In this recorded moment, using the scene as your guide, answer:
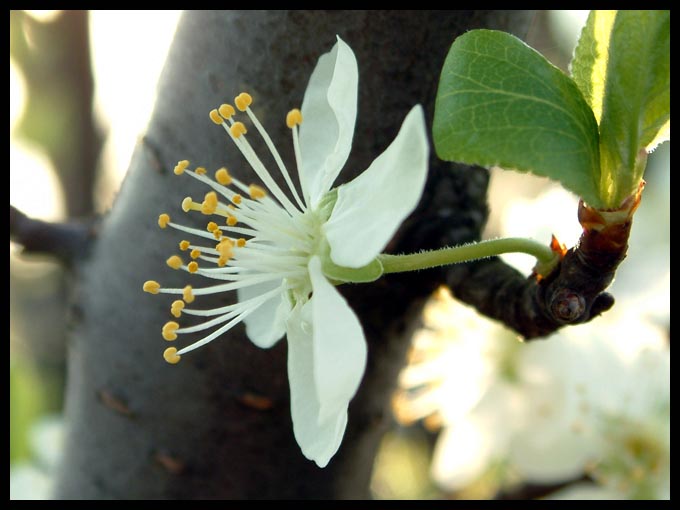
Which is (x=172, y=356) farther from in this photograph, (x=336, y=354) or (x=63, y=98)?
(x=63, y=98)

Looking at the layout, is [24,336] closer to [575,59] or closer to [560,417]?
[560,417]

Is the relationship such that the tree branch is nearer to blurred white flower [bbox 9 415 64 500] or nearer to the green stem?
the green stem

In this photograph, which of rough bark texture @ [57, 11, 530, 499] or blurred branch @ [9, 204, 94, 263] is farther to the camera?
blurred branch @ [9, 204, 94, 263]

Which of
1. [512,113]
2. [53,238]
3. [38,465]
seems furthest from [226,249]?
[38,465]

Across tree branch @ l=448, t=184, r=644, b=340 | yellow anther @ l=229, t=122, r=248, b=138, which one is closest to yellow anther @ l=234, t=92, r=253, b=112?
yellow anther @ l=229, t=122, r=248, b=138

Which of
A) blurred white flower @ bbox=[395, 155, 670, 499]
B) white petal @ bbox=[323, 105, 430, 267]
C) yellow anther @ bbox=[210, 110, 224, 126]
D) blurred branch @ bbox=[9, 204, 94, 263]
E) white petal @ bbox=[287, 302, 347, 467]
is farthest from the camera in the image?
blurred white flower @ bbox=[395, 155, 670, 499]

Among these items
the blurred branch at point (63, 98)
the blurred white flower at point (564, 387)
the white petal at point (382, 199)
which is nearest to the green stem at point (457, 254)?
the white petal at point (382, 199)

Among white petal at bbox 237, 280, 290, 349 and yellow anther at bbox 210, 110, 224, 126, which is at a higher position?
yellow anther at bbox 210, 110, 224, 126
